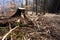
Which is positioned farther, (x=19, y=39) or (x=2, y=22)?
(x=2, y=22)

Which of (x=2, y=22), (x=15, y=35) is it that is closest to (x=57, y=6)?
(x=2, y=22)

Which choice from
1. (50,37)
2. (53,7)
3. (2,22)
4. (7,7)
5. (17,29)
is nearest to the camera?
(50,37)

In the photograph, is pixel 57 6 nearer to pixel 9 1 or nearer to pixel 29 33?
pixel 9 1

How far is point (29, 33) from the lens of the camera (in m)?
4.55

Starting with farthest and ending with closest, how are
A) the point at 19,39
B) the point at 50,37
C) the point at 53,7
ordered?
1. the point at 53,7
2. the point at 50,37
3. the point at 19,39

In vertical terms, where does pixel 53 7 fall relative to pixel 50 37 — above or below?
below

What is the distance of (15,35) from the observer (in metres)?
4.28

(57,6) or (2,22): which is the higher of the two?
(2,22)

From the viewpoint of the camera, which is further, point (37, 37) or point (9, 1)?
point (9, 1)

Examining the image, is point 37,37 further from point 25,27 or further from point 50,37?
point 25,27

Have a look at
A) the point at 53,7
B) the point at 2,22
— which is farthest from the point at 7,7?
the point at 2,22

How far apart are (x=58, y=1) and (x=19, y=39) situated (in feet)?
31.7

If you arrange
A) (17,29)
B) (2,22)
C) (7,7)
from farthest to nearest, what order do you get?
1. (7,7)
2. (2,22)
3. (17,29)

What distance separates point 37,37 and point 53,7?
1013cm
